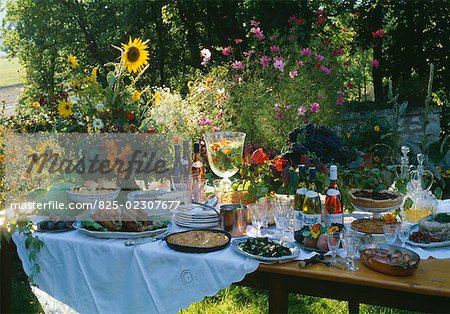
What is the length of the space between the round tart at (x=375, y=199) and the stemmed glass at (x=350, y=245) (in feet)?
1.21

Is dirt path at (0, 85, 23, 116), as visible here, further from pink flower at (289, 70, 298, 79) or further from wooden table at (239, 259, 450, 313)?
wooden table at (239, 259, 450, 313)

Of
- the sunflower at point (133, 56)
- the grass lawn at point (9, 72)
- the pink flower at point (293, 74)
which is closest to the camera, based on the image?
the sunflower at point (133, 56)

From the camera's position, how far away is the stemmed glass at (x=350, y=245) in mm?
1655

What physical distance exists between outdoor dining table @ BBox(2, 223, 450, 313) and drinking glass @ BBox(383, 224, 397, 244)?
136mm

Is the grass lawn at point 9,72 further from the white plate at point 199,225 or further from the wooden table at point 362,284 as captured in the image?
the wooden table at point 362,284

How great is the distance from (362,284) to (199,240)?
1.94 feet

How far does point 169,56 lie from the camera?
9.07 meters

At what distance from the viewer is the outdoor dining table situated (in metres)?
1.57

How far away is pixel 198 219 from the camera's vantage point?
208 cm

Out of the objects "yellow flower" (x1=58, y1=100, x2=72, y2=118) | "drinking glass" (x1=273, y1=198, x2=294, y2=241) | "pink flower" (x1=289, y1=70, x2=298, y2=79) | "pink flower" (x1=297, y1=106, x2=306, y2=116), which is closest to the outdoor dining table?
"drinking glass" (x1=273, y1=198, x2=294, y2=241)

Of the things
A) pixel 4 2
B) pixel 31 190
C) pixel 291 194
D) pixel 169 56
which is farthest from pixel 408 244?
pixel 4 2

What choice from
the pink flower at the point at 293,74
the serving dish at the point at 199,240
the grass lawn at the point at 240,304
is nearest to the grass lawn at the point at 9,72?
the pink flower at the point at 293,74

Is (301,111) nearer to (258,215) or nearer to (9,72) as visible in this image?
(258,215)

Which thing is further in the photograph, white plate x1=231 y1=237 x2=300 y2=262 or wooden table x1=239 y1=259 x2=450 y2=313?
white plate x1=231 y1=237 x2=300 y2=262
